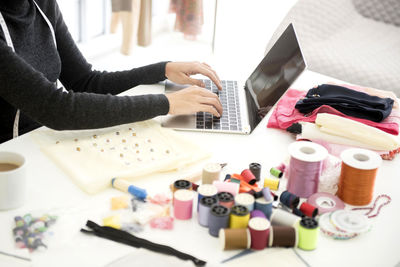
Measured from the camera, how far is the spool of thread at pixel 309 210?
1070 mm

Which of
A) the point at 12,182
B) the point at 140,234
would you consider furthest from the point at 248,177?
the point at 12,182

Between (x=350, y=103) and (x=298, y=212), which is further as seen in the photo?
(x=350, y=103)

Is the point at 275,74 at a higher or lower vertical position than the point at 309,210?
higher

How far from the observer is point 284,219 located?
1016mm

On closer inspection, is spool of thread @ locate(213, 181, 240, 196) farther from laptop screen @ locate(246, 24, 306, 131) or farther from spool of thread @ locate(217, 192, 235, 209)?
laptop screen @ locate(246, 24, 306, 131)

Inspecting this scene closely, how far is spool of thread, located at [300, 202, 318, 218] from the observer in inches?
42.1

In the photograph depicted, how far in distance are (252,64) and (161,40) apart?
2205 mm

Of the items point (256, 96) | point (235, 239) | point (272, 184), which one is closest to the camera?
point (235, 239)

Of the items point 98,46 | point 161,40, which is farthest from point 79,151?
point 161,40

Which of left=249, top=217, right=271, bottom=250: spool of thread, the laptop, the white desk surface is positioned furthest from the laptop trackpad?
left=249, top=217, right=271, bottom=250: spool of thread

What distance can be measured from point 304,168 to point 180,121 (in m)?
0.43

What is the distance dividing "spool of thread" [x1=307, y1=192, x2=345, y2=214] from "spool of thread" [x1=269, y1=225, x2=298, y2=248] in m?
0.14

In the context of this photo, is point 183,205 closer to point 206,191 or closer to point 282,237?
point 206,191

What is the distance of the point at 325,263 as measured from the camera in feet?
3.17
